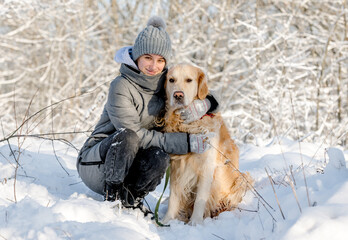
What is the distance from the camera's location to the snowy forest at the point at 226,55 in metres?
6.68

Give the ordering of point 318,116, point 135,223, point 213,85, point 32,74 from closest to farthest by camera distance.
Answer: point 135,223, point 318,116, point 213,85, point 32,74

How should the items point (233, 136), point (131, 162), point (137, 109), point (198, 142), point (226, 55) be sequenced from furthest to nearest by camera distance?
point (226, 55) < point (233, 136) < point (137, 109) < point (198, 142) < point (131, 162)

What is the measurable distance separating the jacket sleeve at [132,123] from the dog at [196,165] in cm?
12

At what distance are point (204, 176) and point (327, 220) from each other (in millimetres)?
1248

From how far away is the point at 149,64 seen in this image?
108 inches

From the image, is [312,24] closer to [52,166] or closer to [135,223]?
[52,166]

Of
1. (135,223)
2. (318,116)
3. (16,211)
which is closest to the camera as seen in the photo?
(16,211)

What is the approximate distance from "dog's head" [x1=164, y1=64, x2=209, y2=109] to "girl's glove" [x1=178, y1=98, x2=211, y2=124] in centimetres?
4

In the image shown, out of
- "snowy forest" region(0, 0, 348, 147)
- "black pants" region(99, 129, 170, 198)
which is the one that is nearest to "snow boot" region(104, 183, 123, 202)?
"black pants" region(99, 129, 170, 198)

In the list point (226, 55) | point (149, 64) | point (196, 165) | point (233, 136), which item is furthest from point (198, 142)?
point (226, 55)

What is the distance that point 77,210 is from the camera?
1.98 metres

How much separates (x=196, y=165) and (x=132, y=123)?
1.83ft

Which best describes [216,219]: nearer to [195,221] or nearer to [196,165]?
[195,221]

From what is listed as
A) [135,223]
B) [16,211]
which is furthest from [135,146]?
[16,211]
